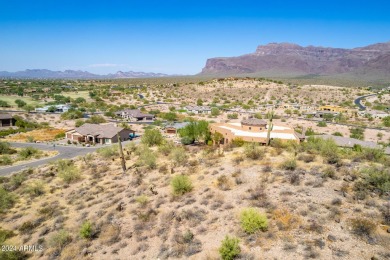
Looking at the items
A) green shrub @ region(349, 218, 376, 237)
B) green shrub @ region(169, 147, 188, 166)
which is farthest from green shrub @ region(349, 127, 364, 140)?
green shrub @ region(349, 218, 376, 237)

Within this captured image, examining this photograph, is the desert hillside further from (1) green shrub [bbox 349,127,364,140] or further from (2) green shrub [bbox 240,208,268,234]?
(1) green shrub [bbox 349,127,364,140]

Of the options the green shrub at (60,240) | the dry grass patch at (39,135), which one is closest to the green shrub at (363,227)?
the green shrub at (60,240)

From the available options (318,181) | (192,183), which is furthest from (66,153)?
(318,181)

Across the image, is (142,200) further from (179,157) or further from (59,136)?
(59,136)

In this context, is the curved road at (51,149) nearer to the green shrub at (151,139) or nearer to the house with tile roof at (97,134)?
the house with tile roof at (97,134)

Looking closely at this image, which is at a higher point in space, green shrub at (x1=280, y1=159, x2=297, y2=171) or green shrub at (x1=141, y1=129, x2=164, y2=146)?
green shrub at (x1=280, y1=159, x2=297, y2=171)

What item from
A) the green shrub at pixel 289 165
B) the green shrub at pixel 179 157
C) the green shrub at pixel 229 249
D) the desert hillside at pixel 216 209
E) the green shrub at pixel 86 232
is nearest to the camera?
the green shrub at pixel 229 249
